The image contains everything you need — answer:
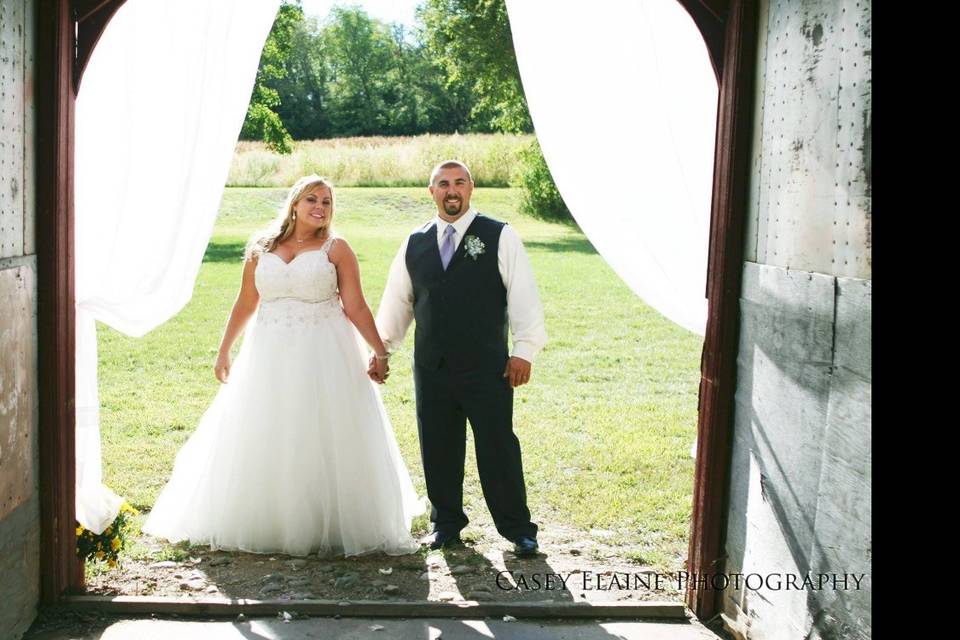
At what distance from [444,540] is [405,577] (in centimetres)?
47

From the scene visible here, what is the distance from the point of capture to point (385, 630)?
412cm

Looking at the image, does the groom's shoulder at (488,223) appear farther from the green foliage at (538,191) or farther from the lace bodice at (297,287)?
the green foliage at (538,191)

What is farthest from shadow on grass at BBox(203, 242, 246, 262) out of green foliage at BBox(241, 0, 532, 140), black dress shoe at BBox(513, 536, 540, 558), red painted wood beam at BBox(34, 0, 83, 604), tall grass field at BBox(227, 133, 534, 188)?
red painted wood beam at BBox(34, 0, 83, 604)

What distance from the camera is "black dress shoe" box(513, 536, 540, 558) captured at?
5039 mm

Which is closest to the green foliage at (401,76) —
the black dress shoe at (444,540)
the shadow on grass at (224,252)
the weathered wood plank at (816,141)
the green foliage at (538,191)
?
the green foliage at (538,191)

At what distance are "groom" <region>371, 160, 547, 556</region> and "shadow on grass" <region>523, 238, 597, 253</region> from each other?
49.3 feet

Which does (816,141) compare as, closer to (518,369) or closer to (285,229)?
(518,369)

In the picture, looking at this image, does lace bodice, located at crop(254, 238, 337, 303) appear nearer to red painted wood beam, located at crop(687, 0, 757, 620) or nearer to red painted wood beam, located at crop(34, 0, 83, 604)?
red painted wood beam, located at crop(34, 0, 83, 604)

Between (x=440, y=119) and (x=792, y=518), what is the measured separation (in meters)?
36.0

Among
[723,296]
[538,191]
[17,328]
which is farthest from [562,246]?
A: [17,328]

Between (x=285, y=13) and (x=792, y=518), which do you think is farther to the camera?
(x=285, y=13)
